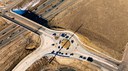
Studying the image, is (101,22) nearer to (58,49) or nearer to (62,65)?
(58,49)

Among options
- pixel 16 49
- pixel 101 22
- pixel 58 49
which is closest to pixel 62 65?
pixel 58 49

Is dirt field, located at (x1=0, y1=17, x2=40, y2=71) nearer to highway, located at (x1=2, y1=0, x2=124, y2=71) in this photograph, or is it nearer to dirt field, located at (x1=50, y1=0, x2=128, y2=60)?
highway, located at (x1=2, y1=0, x2=124, y2=71)

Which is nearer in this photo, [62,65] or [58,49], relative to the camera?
[62,65]

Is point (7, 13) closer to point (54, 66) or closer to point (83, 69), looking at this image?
point (54, 66)

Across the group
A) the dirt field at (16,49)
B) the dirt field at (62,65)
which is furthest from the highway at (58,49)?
the dirt field at (16,49)

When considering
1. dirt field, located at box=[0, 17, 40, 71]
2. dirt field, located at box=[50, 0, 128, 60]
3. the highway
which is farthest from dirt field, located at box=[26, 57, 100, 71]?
dirt field, located at box=[50, 0, 128, 60]

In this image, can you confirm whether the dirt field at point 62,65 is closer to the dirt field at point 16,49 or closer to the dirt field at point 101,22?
the dirt field at point 16,49
